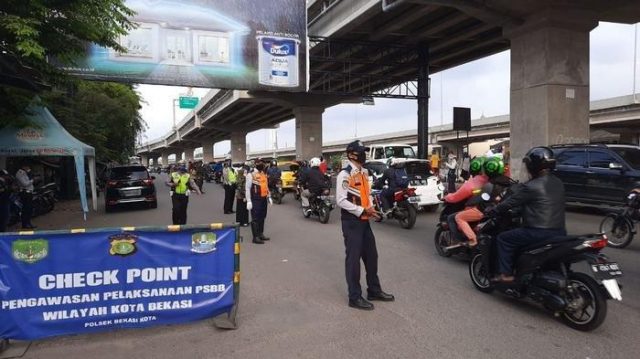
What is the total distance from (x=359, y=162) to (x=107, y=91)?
27987 millimetres

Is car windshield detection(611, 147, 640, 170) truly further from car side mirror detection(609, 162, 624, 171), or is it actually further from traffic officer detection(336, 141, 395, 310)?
traffic officer detection(336, 141, 395, 310)

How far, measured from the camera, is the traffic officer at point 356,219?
17.5ft

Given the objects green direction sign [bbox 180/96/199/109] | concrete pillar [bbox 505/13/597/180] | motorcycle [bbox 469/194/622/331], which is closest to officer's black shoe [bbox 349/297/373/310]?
motorcycle [bbox 469/194/622/331]

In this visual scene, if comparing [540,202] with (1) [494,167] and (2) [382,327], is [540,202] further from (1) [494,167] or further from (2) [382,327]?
(2) [382,327]

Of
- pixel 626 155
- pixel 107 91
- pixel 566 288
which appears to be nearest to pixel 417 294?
pixel 566 288

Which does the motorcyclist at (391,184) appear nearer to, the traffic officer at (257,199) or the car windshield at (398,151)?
the traffic officer at (257,199)

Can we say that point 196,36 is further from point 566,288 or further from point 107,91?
point 566,288

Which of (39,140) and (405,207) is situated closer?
(405,207)

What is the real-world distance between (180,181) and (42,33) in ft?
12.5

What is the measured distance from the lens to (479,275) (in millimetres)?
5984

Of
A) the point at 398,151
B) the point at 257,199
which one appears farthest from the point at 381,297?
the point at 398,151

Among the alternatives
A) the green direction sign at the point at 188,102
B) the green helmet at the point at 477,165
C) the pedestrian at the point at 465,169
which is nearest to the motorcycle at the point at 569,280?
the green helmet at the point at 477,165

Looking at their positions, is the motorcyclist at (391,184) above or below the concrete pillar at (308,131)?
below

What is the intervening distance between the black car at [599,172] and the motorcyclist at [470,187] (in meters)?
5.92
